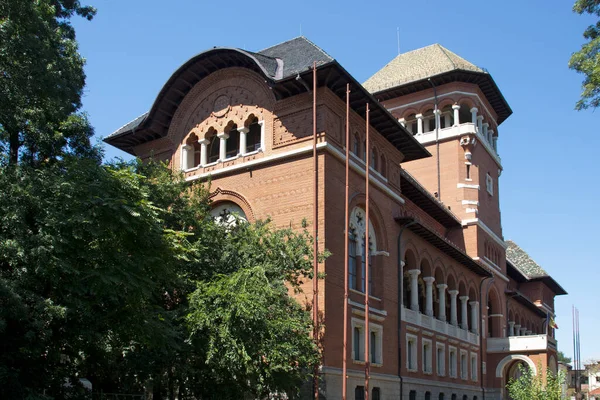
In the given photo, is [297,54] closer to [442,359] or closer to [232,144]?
[232,144]

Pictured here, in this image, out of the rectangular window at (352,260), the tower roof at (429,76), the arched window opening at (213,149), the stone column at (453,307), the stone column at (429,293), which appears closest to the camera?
the rectangular window at (352,260)

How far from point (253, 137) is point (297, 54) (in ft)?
12.3

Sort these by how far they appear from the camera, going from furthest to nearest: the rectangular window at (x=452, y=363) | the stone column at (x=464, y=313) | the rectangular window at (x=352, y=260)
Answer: the stone column at (x=464, y=313) → the rectangular window at (x=452, y=363) → the rectangular window at (x=352, y=260)

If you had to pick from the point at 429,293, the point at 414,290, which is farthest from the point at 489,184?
the point at 414,290

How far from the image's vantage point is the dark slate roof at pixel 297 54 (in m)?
26.0

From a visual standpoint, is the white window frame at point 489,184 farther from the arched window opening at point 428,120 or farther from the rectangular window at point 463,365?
the rectangular window at point 463,365

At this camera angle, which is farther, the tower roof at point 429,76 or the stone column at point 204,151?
the tower roof at point 429,76

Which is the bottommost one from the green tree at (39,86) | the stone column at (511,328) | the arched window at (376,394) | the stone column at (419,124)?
the arched window at (376,394)

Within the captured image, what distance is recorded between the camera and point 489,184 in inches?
1854

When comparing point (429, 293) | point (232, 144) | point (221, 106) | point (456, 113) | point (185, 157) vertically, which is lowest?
point (429, 293)

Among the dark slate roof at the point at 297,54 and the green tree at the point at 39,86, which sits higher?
the dark slate roof at the point at 297,54

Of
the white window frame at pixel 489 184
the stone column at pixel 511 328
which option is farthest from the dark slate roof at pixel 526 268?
the white window frame at pixel 489 184

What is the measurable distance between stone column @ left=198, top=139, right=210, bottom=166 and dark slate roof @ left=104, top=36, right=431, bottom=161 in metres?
2.32

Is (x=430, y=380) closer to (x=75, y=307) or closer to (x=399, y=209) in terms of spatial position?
(x=399, y=209)
